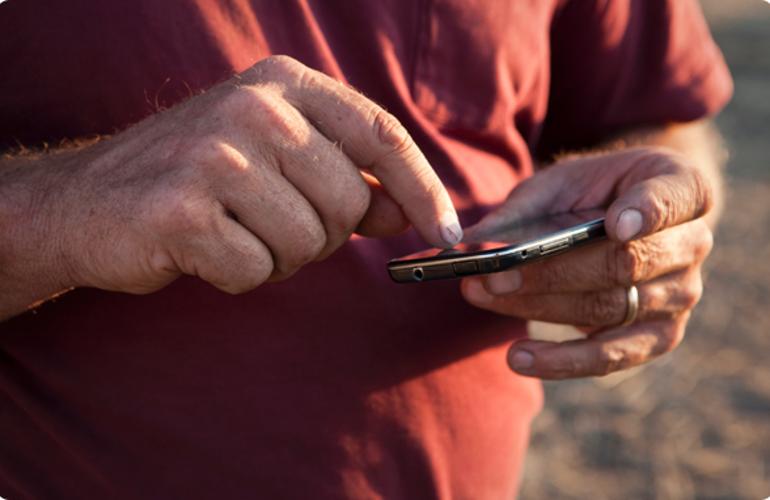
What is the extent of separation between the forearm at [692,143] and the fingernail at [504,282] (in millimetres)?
781

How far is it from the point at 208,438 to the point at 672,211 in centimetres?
89

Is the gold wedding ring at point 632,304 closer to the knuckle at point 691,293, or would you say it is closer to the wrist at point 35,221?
the knuckle at point 691,293

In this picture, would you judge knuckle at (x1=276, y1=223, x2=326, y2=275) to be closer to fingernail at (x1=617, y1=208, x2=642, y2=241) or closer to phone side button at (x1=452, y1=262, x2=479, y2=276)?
phone side button at (x1=452, y1=262, x2=479, y2=276)

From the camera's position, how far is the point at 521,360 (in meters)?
1.75

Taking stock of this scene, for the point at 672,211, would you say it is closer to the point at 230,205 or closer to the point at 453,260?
the point at 453,260

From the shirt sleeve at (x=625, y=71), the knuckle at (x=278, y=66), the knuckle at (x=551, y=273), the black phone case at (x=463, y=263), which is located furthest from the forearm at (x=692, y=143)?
the knuckle at (x=278, y=66)

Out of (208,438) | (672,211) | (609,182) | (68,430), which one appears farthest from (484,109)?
(68,430)

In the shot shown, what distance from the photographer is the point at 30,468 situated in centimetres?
152

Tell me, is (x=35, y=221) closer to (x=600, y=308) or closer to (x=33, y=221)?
(x=33, y=221)

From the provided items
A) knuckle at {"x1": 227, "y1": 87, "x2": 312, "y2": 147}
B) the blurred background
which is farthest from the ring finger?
the blurred background

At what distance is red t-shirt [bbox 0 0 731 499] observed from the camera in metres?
1.41

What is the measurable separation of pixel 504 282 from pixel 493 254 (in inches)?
8.7

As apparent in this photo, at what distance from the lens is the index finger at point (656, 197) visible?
1.52 metres

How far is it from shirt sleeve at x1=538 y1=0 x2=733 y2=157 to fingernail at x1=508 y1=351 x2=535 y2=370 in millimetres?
742
